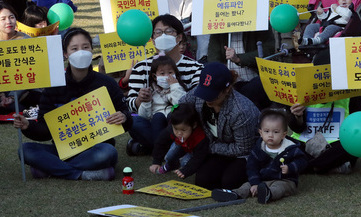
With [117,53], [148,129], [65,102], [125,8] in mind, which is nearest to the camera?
[65,102]

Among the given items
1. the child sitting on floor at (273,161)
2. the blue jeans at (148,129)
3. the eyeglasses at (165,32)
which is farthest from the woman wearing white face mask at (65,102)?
the child sitting on floor at (273,161)

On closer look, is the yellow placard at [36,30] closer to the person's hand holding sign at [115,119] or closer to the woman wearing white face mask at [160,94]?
the woman wearing white face mask at [160,94]

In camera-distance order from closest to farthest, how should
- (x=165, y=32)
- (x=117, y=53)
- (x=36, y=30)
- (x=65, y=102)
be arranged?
(x=65, y=102), (x=165, y=32), (x=117, y=53), (x=36, y=30)

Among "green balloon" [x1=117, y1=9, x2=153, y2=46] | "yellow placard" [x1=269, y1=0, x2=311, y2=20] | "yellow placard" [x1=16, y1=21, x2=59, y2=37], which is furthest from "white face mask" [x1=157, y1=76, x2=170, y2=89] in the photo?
"yellow placard" [x1=16, y1=21, x2=59, y2=37]

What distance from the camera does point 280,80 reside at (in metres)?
5.34

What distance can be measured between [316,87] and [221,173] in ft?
3.08

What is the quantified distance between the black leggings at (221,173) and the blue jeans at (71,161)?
0.75 meters

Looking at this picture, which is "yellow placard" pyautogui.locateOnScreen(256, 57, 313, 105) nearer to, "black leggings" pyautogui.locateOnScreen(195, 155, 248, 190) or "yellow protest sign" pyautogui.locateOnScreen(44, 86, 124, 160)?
"black leggings" pyautogui.locateOnScreen(195, 155, 248, 190)

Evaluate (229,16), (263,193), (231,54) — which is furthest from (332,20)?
(263,193)

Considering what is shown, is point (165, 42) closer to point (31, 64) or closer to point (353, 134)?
point (31, 64)

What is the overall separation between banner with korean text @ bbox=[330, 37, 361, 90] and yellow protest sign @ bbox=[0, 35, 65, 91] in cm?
199

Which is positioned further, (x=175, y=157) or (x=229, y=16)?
(x=229, y=16)

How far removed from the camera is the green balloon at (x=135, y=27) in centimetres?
580

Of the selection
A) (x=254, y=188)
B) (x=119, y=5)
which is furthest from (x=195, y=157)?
(x=119, y=5)
